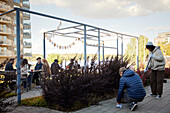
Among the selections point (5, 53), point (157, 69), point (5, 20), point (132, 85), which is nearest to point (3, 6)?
A: point (5, 20)

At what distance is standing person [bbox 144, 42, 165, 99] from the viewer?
6.43m

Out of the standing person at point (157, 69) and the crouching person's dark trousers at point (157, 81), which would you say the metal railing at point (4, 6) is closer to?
the standing person at point (157, 69)

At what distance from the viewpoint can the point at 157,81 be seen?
21.2 feet

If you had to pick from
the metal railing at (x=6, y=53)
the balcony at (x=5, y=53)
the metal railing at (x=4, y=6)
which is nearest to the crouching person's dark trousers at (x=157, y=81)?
the balcony at (x=5, y=53)

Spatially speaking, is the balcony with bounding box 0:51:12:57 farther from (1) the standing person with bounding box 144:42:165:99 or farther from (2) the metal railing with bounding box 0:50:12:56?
(1) the standing person with bounding box 144:42:165:99

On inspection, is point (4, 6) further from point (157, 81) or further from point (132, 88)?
point (132, 88)

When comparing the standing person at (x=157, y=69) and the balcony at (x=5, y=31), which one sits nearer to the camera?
the standing person at (x=157, y=69)

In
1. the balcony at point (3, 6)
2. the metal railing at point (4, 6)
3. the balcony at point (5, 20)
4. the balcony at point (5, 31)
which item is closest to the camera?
the balcony at point (3, 6)

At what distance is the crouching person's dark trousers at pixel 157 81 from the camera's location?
6.41 metres

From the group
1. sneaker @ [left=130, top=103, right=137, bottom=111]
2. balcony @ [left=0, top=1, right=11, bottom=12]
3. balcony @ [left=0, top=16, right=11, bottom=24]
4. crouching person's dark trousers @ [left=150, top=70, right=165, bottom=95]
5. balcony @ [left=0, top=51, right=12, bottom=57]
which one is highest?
balcony @ [left=0, top=1, right=11, bottom=12]

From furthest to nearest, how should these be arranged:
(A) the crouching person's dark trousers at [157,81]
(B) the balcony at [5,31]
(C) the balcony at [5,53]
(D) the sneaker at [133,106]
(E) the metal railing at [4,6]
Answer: (C) the balcony at [5,53] < (B) the balcony at [5,31] < (E) the metal railing at [4,6] < (A) the crouching person's dark trousers at [157,81] < (D) the sneaker at [133,106]

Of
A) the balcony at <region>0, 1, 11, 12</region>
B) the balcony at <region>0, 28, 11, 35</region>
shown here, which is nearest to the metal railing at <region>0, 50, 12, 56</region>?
the balcony at <region>0, 28, 11, 35</region>

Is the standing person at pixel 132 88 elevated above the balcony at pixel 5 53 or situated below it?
below

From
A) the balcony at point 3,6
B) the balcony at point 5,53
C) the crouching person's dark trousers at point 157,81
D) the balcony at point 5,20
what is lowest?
the crouching person's dark trousers at point 157,81
